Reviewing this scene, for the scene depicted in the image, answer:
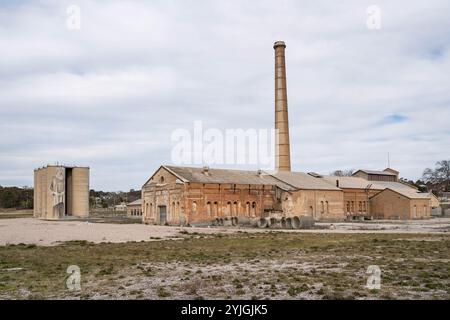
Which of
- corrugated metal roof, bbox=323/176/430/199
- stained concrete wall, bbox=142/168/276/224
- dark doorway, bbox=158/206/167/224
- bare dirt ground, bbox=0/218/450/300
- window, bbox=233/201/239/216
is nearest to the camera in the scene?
bare dirt ground, bbox=0/218/450/300

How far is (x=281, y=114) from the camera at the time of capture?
187 ft

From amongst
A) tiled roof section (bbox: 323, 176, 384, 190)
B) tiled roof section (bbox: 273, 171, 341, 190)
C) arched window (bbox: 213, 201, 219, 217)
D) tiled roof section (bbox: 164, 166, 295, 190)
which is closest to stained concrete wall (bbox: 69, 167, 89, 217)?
tiled roof section (bbox: 164, 166, 295, 190)

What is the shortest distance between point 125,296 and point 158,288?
1.04 m

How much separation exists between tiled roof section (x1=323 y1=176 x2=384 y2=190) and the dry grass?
40.3 metres

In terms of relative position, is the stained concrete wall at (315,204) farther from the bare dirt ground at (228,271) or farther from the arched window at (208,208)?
the bare dirt ground at (228,271)

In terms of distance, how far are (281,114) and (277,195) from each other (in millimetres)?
10726

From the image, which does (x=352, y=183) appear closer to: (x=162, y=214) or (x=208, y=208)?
(x=208, y=208)

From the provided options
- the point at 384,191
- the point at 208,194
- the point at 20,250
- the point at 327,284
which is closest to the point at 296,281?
the point at 327,284

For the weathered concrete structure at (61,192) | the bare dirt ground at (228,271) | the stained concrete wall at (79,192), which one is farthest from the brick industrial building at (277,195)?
the stained concrete wall at (79,192)

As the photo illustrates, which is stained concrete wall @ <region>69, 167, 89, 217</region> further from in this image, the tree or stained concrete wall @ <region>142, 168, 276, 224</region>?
the tree

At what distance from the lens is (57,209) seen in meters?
65.4

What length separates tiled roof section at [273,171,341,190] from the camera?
176 ft
